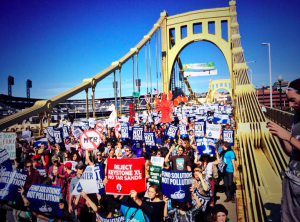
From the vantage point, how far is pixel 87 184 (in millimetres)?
4402

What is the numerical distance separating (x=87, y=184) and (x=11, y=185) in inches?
58.9

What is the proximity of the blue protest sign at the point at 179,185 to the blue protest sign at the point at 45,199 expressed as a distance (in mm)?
1778

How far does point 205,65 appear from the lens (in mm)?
64875

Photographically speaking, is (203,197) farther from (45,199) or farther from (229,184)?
(45,199)

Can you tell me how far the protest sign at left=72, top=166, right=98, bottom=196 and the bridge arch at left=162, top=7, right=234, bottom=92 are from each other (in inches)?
976

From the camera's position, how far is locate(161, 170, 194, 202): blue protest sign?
4137mm

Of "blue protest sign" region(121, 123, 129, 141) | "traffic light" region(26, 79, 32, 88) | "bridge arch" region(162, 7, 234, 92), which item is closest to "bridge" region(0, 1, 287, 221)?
"bridge arch" region(162, 7, 234, 92)

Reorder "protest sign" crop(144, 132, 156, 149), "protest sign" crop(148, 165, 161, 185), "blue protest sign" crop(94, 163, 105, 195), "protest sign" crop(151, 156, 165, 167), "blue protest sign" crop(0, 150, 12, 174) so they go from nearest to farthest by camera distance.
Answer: "blue protest sign" crop(94, 163, 105, 195)
"blue protest sign" crop(0, 150, 12, 174)
"protest sign" crop(148, 165, 161, 185)
"protest sign" crop(151, 156, 165, 167)
"protest sign" crop(144, 132, 156, 149)

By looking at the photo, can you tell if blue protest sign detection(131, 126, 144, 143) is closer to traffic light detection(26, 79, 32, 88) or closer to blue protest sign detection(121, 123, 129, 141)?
blue protest sign detection(121, 123, 129, 141)

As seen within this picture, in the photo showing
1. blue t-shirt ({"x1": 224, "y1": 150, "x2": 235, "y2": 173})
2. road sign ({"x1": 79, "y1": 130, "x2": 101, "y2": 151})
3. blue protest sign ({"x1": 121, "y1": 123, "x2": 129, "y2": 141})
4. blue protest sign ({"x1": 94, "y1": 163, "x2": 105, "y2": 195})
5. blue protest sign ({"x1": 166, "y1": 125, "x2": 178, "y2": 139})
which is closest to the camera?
blue protest sign ({"x1": 94, "y1": 163, "x2": 105, "y2": 195})

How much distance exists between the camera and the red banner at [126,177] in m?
4.34

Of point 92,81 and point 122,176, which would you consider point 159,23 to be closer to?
point 92,81

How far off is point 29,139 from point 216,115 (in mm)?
9302

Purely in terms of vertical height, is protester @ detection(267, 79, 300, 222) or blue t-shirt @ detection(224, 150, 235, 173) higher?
protester @ detection(267, 79, 300, 222)
